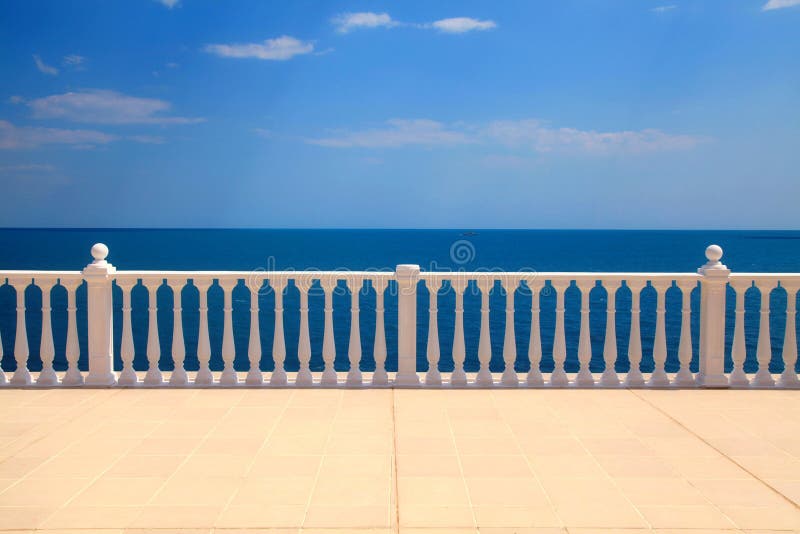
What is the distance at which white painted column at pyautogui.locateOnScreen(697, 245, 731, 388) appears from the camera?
18.2 ft

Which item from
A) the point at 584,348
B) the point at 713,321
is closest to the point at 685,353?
the point at 713,321

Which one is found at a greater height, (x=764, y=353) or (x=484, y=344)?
(x=484, y=344)

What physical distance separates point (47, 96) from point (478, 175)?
48.6 meters

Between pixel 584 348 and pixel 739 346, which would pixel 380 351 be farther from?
pixel 739 346

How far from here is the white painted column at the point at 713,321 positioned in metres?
5.54

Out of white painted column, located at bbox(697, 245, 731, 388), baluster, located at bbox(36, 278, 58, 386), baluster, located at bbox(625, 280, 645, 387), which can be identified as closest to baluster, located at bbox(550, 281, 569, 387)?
baluster, located at bbox(625, 280, 645, 387)

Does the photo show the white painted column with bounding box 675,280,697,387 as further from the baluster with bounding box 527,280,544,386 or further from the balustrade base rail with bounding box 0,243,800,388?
the baluster with bounding box 527,280,544,386

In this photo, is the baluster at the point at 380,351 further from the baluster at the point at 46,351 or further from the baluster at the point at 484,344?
the baluster at the point at 46,351
